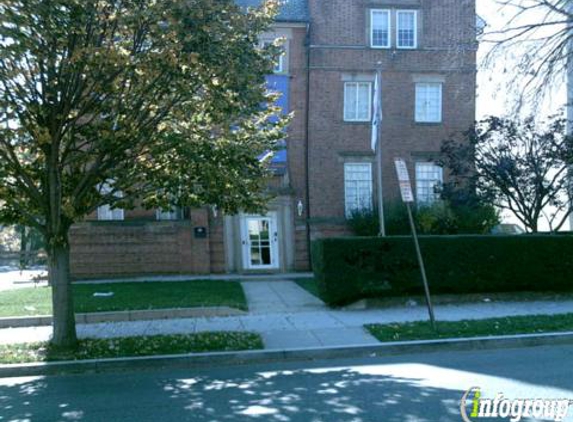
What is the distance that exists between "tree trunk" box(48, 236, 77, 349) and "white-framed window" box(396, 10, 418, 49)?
1508 cm

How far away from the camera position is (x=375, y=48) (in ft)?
63.3

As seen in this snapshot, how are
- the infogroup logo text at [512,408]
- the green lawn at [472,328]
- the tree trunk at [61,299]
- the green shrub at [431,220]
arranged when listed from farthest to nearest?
the green shrub at [431,220], the green lawn at [472,328], the tree trunk at [61,299], the infogroup logo text at [512,408]

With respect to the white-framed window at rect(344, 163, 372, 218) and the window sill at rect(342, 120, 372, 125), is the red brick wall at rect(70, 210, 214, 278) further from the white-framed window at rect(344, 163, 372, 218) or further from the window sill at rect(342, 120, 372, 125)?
the window sill at rect(342, 120, 372, 125)

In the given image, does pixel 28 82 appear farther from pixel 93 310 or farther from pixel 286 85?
pixel 286 85

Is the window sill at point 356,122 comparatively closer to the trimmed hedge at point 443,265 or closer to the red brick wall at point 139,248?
the red brick wall at point 139,248

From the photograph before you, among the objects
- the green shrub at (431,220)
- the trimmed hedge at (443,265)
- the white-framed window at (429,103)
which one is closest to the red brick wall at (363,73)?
the white-framed window at (429,103)

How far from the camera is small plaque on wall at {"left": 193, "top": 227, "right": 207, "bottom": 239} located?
18.2 m

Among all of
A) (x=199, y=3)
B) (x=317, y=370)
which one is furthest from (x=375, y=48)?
(x=317, y=370)

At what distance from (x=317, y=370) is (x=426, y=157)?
13.8 meters

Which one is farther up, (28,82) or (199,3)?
(199,3)

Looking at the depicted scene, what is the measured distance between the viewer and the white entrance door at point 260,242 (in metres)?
18.9

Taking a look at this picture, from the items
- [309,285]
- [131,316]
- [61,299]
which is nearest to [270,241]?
[309,285]

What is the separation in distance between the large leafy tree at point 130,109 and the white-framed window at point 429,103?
1201cm

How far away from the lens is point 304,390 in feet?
20.3
